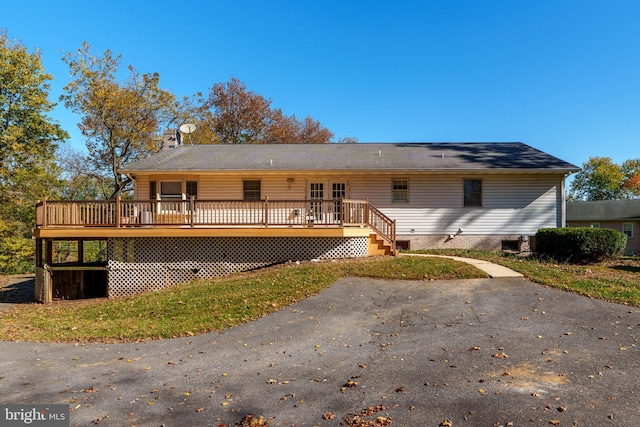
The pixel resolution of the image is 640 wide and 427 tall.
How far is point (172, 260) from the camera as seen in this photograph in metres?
14.2

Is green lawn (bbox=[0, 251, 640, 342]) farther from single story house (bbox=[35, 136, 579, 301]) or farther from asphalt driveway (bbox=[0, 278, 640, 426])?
single story house (bbox=[35, 136, 579, 301])

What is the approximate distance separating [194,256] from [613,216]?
37790 mm

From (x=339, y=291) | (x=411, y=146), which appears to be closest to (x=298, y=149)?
(x=411, y=146)

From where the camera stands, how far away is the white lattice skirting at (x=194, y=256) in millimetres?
14125

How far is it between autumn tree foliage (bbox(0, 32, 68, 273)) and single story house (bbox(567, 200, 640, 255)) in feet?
128

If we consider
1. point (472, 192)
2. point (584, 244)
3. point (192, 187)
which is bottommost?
point (584, 244)

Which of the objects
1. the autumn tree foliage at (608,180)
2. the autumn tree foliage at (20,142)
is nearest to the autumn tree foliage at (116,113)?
the autumn tree foliage at (20,142)

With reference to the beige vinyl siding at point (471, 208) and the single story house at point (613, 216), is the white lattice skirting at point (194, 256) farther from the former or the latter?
the single story house at point (613, 216)

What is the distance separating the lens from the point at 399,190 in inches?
726

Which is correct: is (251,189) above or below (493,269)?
above

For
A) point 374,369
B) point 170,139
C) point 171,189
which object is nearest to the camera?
point 374,369

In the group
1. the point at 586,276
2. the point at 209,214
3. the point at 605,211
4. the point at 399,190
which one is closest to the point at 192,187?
the point at 209,214

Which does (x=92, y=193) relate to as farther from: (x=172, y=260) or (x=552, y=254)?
(x=552, y=254)

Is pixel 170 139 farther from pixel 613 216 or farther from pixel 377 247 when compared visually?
pixel 613 216
